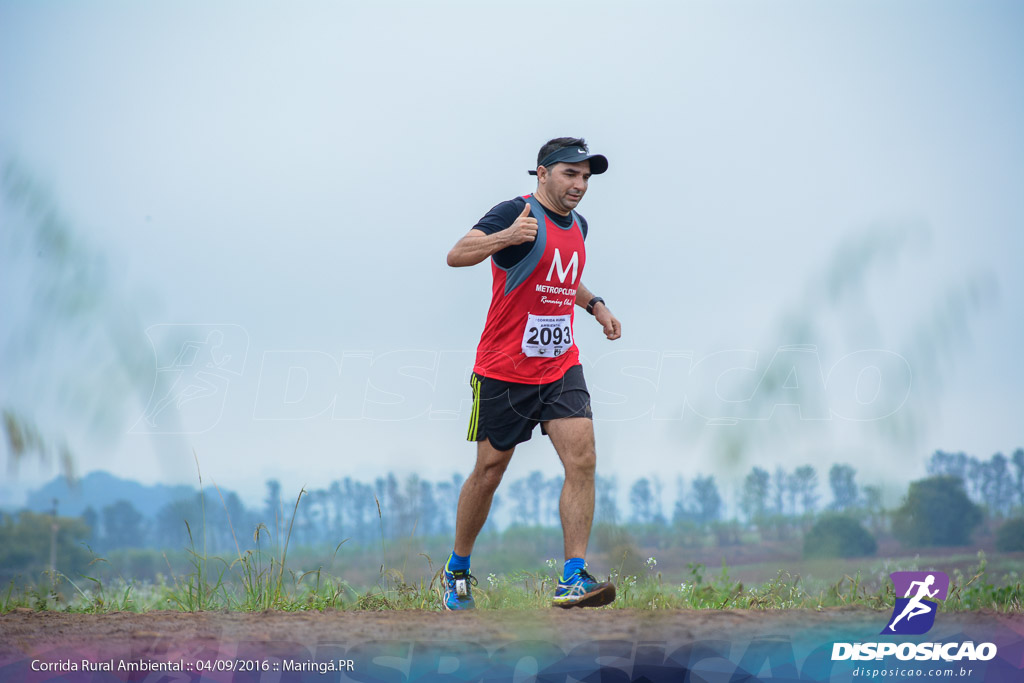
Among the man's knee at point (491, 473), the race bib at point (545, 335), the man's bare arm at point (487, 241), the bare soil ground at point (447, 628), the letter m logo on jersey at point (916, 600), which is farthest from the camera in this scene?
the man's knee at point (491, 473)

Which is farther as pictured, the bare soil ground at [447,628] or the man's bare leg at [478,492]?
the man's bare leg at [478,492]

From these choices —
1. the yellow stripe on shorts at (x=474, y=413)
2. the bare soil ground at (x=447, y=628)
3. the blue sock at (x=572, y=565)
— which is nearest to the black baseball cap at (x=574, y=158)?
the yellow stripe on shorts at (x=474, y=413)

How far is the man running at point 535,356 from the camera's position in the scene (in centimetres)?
437

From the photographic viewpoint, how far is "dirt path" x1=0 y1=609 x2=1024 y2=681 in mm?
3300

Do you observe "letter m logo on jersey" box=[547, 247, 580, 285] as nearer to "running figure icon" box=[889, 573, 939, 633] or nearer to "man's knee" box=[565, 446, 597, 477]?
"man's knee" box=[565, 446, 597, 477]

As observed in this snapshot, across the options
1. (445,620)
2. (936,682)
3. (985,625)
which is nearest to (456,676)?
(445,620)

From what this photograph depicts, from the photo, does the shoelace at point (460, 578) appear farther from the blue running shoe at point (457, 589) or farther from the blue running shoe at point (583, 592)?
the blue running shoe at point (583, 592)

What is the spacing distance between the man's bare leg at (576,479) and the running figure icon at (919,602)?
4.65ft

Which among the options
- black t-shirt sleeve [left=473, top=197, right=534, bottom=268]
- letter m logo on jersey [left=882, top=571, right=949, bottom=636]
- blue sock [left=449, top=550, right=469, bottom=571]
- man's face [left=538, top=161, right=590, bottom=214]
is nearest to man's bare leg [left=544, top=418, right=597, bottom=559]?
blue sock [left=449, top=550, right=469, bottom=571]

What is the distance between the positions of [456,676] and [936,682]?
1875mm

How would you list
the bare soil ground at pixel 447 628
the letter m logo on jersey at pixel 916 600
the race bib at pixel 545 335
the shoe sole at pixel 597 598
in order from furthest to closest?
the race bib at pixel 545 335, the shoe sole at pixel 597 598, the letter m logo on jersey at pixel 916 600, the bare soil ground at pixel 447 628

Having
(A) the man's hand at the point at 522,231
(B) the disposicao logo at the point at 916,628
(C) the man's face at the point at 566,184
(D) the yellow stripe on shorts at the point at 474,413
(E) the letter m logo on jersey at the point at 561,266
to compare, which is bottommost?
(B) the disposicao logo at the point at 916,628

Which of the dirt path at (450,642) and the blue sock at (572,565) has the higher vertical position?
the blue sock at (572,565)

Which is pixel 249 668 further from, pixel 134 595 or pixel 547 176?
pixel 547 176
